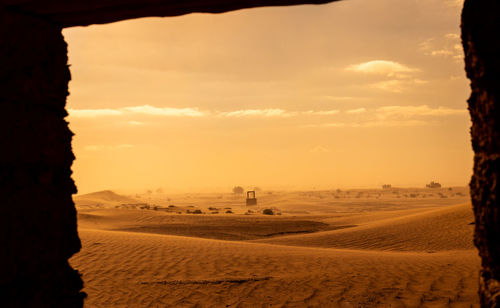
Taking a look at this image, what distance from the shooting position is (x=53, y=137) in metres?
3.27

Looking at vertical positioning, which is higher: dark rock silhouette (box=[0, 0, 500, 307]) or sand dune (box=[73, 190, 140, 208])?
dark rock silhouette (box=[0, 0, 500, 307])

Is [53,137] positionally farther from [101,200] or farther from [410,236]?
[101,200]

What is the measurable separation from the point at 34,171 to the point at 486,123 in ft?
10.1

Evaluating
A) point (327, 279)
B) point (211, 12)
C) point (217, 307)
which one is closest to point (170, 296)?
point (217, 307)

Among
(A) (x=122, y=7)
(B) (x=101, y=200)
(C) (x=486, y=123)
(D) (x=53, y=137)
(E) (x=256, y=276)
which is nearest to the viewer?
(C) (x=486, y=123)

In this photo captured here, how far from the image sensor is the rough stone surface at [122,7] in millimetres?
2908

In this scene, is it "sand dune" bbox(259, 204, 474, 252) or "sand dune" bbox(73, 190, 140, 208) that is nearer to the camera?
"sand dune" bbox(259, 204, 474, 252)

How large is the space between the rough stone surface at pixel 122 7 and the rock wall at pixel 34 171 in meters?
0.13

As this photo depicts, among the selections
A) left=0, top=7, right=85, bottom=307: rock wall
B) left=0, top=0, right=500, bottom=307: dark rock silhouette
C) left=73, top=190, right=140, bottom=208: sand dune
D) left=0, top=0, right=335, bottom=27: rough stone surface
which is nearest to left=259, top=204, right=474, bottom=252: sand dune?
left=0, top=0, right=500, bottom=307: dark rock silhouette

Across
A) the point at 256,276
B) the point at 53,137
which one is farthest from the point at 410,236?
the point at 53,137

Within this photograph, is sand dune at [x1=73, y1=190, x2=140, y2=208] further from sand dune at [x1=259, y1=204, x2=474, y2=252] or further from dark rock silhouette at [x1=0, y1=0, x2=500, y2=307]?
dark rock silhouette at [x1=0, y1=0, x2=500, y2=307]

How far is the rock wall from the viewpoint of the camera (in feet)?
9.61

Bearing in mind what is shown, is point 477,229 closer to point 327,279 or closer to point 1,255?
point 1,255

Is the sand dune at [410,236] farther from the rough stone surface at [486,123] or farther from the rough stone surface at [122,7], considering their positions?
the rough stone surface at [122,7]
